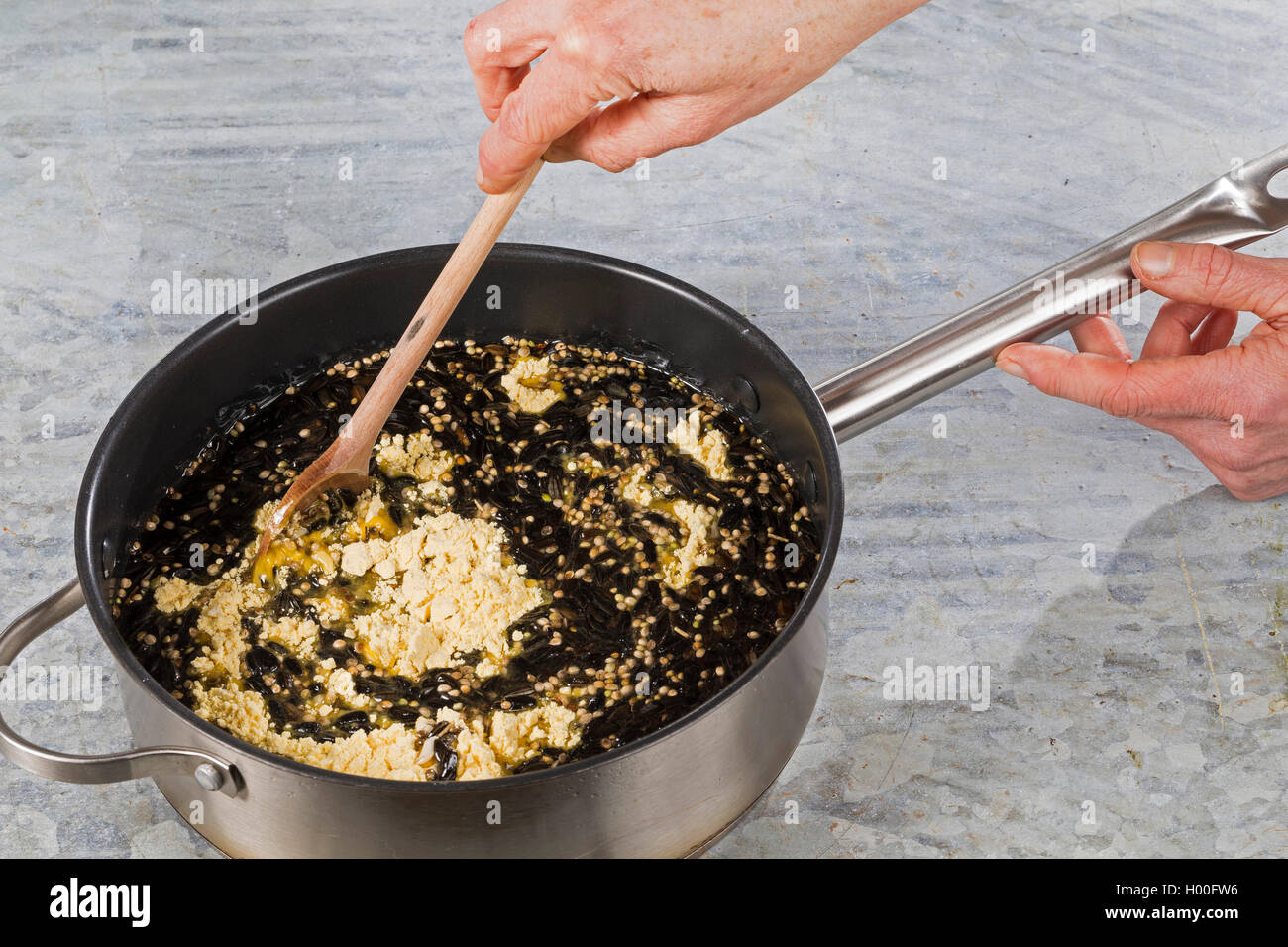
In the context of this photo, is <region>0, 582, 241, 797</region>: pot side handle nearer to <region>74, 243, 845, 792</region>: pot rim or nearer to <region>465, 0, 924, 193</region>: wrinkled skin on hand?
<region>74, 243, 845, 792</region>: pot rim

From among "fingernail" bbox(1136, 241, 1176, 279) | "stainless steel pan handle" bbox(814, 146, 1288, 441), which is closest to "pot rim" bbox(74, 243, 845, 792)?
"stainless steel pan handle" bbox(814, 146, 1288, 441)

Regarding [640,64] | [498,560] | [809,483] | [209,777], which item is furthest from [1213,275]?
[209,777]

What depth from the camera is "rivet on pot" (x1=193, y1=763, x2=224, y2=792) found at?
1192mm

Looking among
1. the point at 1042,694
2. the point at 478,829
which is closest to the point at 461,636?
the point at 478,829

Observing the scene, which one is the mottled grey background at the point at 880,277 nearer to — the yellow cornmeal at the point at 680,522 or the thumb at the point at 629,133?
the thumb at the point at 629,133

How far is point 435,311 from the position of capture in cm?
144

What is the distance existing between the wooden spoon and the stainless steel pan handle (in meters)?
0.45

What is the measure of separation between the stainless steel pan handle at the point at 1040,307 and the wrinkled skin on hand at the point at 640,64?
0.39m

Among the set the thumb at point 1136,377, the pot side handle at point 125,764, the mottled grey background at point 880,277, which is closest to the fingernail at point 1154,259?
the thumb at point 1136,377

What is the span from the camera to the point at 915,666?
1.70 metres

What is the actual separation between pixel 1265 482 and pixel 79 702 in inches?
64.0

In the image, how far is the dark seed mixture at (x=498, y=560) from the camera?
54.3 inches

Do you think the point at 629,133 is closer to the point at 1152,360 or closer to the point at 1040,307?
the point at 1040,307

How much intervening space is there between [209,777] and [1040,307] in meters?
1.09
